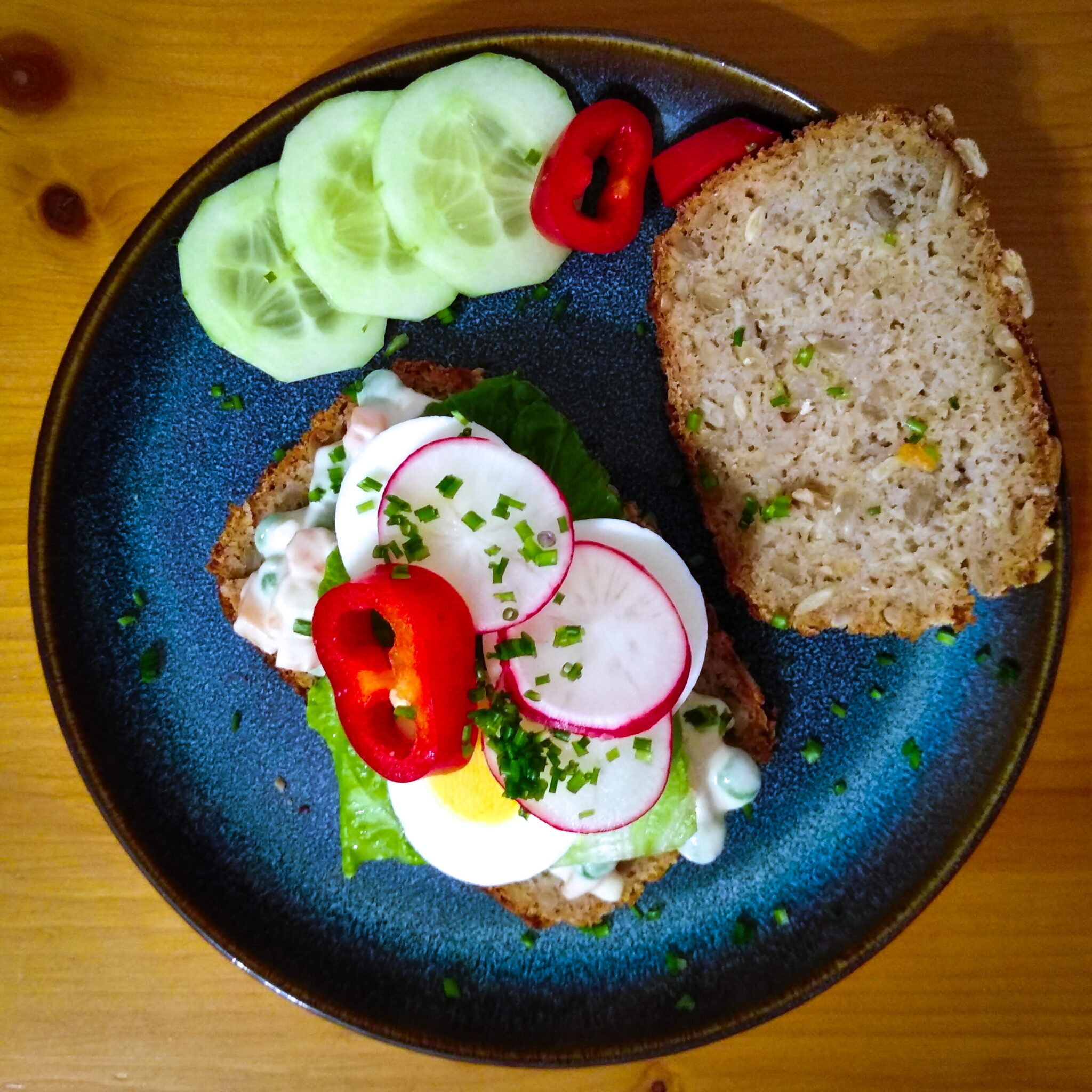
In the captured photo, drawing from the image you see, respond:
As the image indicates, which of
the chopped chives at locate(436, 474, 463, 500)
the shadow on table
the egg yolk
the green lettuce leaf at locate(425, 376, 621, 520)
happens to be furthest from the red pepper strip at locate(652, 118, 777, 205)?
the egg yolk

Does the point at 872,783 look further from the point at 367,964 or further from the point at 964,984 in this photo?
the point at 367,964

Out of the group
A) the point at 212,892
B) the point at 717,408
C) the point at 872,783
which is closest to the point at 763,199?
the point at 717,408

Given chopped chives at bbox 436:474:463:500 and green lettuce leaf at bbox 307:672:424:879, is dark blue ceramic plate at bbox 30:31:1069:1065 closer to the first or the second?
green lettuce leaf at bbox 307:672:424:879

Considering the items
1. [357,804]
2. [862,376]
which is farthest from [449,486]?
[862,376]

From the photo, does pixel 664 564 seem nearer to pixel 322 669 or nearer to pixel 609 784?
pixel 609 784

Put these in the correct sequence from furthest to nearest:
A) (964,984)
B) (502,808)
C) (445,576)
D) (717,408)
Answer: (964,984) → (717,408) → (502,808) → (445,576)

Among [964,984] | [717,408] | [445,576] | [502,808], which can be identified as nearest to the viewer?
[445,576]

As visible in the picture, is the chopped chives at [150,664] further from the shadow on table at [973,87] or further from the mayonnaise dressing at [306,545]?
the shadow on table at [973,87]
